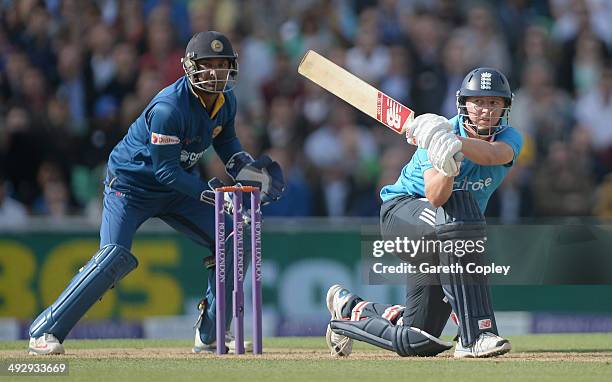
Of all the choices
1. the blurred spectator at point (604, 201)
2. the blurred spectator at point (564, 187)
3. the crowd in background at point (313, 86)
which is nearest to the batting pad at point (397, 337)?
the crowd in background at point (313, 86)

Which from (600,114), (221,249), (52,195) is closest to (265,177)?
(221,249)

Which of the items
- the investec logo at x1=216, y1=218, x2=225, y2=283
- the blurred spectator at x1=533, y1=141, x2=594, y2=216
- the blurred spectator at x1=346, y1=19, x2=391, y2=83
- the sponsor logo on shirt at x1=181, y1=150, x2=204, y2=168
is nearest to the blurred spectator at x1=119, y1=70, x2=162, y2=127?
the blurred spectator at x1=346, y1=19, x2=391, y2=83

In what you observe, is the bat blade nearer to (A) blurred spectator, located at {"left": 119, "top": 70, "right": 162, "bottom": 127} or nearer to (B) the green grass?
(B) the green grass

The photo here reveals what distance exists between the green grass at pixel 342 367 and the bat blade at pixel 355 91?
138cm

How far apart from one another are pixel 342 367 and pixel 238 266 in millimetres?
1009

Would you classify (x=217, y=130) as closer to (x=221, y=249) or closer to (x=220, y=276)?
(x=221, y=249)

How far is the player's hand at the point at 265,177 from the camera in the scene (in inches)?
297

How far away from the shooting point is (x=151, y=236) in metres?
10.3

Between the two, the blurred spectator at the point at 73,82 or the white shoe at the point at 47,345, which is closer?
the white shoe at the point at 47,345

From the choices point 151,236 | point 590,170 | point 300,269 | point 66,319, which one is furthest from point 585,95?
point 66,319

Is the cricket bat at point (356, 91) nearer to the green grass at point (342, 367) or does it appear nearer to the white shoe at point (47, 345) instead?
the green grass at point (342, 367)

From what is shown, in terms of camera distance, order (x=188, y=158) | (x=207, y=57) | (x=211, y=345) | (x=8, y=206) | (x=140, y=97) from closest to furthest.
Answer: (x=207, y=57)
(x=188, y=158)
(x=211, y=345)
(x=8, y=206)
(x=140, y=97)

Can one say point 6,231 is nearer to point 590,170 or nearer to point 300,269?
point 300,269

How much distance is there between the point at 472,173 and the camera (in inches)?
272
